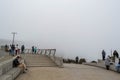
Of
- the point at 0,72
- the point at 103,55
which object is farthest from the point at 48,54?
the point at 0,72

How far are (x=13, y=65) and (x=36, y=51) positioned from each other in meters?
18.7

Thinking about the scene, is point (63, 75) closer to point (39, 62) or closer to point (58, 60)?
point (58, 60)

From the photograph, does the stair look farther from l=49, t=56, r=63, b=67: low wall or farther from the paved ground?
the paved ground

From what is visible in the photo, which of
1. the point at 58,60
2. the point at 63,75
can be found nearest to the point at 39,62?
the point at 58,60

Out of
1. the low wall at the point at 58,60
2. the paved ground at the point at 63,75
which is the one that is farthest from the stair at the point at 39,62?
the paved ground at the point at 63,75

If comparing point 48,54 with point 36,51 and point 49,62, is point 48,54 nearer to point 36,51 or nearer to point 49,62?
point 49,62

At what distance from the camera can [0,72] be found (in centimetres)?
1374

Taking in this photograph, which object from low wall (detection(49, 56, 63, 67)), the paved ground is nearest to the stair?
low wall (detection(49, 56, 63, 67))

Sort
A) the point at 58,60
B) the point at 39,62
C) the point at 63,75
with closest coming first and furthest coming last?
1. the point at 63,75
2. the point at 58,60
3. the point at 39,62

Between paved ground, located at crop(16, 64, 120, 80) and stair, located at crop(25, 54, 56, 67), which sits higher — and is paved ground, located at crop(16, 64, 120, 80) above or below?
below

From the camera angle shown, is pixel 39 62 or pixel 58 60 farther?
pixel 39 62

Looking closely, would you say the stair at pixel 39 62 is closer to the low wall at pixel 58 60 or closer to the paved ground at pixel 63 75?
the low wall at pixel 58 60

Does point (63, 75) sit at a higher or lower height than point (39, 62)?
lower

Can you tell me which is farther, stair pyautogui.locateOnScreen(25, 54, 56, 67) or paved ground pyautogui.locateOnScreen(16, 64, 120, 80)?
stair pyautogui.locateOnScreen(25, 54, 56, 67)
